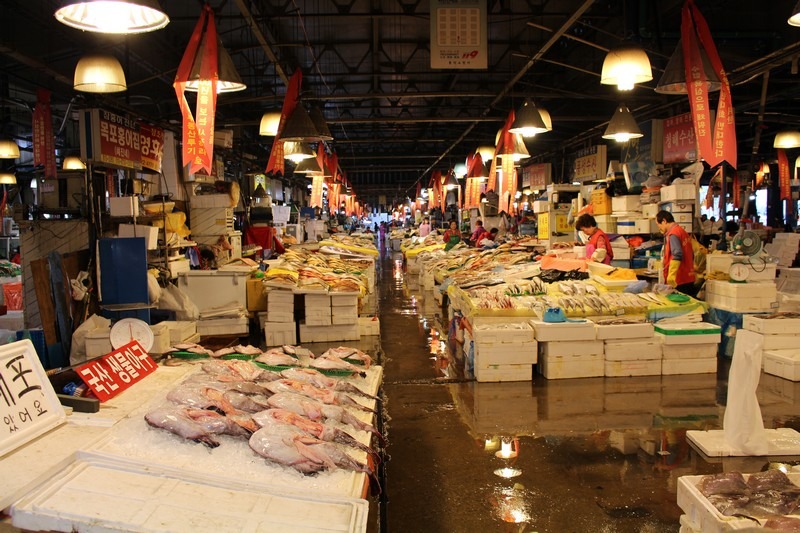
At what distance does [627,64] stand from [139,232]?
6833mm

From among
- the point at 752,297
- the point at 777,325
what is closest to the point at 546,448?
the point at 777,325

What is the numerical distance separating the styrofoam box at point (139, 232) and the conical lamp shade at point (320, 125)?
2815 mm

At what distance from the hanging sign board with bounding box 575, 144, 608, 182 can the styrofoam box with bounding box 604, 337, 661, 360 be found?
11.8 metres

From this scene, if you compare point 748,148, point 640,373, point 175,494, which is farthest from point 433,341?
point 748,148

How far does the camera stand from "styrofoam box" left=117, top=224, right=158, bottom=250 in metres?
8.50

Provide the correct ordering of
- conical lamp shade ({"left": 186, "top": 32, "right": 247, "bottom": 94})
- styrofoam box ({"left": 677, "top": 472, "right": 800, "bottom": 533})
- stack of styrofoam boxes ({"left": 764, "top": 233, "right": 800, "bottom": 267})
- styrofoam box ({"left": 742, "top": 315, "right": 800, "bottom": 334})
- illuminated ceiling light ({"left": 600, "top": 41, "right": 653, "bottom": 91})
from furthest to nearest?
1. stack of styrofoam boxes ({"left": 764, "top": 233, "right": 800, "bottom": 267})
2. styrofoam box ({"left": 742, "top": 315, "right": 800, "bottom": 334})
3. illuminated ceiling light ({"left": 600, "top": 41, "right": 653, "bottom": 91})
4. conical lamp shade ({"left": 186, "top": 32, "right": 247, "bottom": 94})
5. styrofoam box ({"left": 677, "top": 472, "right": 800, "bottom": 533})

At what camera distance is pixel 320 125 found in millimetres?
8250

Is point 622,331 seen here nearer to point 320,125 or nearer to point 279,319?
point 320,125

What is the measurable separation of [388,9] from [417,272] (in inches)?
432

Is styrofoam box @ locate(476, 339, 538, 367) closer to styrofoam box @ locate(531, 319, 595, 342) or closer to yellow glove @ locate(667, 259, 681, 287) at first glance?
styrofoam box @ locate(531, 319, 595, 342)

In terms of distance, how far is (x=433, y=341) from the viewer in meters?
9.82

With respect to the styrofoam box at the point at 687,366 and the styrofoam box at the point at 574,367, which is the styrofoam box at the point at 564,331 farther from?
the styrofoam box at the point at 687,366

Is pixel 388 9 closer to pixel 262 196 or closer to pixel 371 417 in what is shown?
pixel 262 196

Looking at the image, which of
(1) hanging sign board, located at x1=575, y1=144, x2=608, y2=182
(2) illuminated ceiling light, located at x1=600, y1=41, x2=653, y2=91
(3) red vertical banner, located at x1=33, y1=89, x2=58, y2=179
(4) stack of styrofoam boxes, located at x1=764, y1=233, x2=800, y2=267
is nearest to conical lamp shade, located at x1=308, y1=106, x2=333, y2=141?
(2) illuminated ceiling light, located at x1=600, y1=41, x2=653, y2=91
